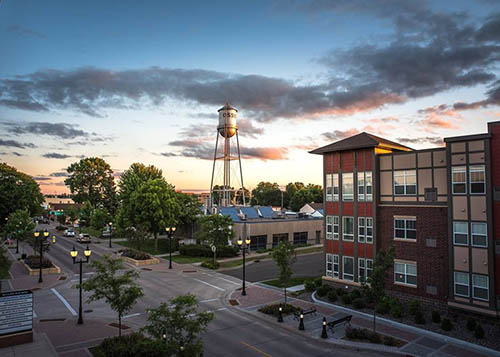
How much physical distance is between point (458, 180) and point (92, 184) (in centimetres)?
9857

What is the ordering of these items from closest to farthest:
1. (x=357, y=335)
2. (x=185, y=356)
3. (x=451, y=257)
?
1. (x=185, y=356)
2. (x=357, y=335)
3. (x=451, y=257)

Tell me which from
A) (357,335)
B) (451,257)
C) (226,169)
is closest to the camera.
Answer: (357,335)

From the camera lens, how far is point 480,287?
72.6 feet

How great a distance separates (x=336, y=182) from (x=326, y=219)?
138 inches

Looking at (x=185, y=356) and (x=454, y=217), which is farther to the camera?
(x=454, y=217)

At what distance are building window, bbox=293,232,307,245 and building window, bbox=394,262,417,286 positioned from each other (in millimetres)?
32338

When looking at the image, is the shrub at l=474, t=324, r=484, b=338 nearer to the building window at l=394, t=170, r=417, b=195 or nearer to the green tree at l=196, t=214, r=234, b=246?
the building window at l=394, t=170, r=417, b=195

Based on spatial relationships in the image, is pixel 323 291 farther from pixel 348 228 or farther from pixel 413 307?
pixel 413 307

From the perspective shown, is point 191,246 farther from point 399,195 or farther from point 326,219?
point 399,195

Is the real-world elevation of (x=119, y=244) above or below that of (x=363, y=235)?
below

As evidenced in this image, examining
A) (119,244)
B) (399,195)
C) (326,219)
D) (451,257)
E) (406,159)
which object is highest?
(406,159)

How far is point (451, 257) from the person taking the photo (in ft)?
76.6

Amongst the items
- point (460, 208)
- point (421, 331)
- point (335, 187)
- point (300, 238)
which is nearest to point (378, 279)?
point (421, 331)

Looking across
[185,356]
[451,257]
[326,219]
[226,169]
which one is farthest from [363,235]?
[226,169]
